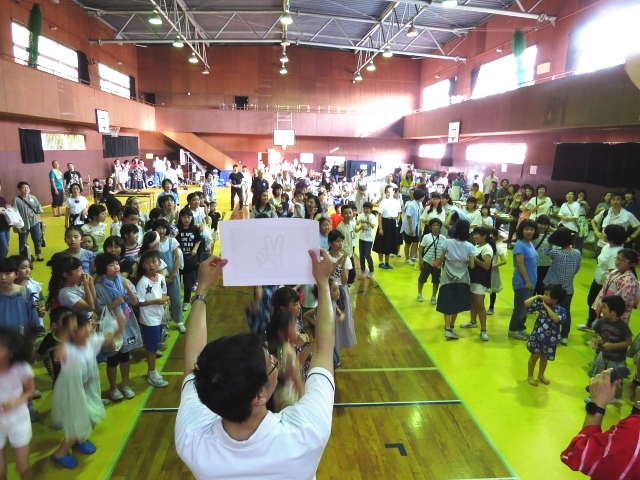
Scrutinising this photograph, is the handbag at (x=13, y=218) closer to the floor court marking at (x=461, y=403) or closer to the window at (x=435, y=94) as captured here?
the floor court marking at (x=461, y=403)

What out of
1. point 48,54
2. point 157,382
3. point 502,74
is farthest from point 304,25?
point 157,382

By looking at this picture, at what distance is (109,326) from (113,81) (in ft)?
71.3

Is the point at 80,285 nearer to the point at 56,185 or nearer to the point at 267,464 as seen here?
the point at 267,464

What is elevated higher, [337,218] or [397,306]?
[337,218]

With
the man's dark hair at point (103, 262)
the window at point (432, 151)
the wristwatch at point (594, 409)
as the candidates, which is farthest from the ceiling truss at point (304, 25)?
the wristwatch at point (594, 409)

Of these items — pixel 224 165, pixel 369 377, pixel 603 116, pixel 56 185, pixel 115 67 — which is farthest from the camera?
pixel 224 165

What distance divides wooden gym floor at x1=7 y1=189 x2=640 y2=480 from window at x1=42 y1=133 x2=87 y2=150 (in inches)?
522

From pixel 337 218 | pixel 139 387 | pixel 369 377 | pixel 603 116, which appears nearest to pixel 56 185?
pixel 337 218

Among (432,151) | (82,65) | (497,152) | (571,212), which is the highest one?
(82,65)

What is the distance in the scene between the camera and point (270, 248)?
1.74m

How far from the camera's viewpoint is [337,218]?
7.51 meters

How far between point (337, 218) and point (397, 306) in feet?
6.44

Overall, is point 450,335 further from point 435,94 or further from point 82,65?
point 435,94

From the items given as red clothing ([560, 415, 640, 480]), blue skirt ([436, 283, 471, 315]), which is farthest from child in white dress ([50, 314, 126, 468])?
blue skirt ([436, 283, 471, 315])
